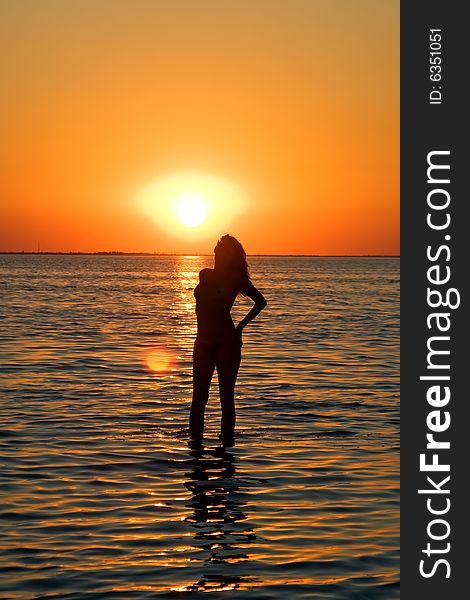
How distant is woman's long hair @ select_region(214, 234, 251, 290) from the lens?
12055mm

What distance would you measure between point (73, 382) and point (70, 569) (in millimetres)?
10853

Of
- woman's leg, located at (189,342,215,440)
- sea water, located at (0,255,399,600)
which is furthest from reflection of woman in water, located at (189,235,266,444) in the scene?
sea water, located at (0,255,399,600)

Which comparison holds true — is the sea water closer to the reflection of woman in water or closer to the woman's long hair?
the reflection of woman in water

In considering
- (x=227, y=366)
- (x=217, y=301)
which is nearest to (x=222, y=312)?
(x=217, y=301)

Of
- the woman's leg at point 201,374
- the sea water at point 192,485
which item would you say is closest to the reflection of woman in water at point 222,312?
the woman's leg at point 201,374

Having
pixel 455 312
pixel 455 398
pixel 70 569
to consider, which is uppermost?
pixel 455 312

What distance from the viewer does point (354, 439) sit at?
43.2 feet

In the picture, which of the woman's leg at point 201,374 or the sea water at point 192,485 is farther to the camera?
the woman's leg at point 201,374

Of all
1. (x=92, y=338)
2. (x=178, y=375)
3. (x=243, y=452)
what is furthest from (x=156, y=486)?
(x=92, y=338)

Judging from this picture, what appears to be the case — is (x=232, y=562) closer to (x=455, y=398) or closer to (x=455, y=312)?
(x=455, y=398)

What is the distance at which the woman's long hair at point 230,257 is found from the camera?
12055mm

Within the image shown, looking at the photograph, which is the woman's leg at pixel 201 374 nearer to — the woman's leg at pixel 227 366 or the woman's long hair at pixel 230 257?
the woman's leg at pixel 227 366

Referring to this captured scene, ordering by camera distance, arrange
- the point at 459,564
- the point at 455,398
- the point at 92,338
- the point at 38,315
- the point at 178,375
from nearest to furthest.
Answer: the point at 459,564 → the point at 455,398 → the point at 178,375 → the point at 92,338 → the point at 38,315

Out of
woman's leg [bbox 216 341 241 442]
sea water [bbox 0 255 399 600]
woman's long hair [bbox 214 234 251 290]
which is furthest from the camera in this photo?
woman's leg [bbox 216 341 241 442]
